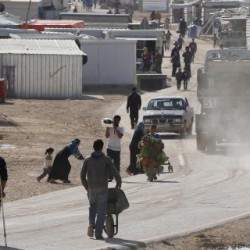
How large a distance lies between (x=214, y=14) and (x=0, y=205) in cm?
6832

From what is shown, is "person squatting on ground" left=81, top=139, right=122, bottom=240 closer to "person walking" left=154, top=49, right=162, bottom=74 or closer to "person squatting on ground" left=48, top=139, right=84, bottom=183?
"person squatting on ground" left=48, top=139, right=84, bottom=183

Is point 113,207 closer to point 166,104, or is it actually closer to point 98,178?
point 98,178

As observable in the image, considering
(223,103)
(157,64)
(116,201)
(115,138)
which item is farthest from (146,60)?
(116,201)

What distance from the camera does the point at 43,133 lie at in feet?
128

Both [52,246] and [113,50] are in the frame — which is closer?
[52,246]

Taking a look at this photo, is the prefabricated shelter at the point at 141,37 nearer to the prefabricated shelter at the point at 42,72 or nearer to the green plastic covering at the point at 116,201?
the prefabricated shelter at the point at 42,72

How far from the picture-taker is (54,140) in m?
37.3

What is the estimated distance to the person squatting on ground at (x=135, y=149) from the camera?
2902 centimetres

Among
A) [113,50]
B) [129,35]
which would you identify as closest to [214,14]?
[129,35]

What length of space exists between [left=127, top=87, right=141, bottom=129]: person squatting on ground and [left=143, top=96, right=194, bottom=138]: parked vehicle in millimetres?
805

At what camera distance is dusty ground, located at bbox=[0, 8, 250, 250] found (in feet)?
61.2

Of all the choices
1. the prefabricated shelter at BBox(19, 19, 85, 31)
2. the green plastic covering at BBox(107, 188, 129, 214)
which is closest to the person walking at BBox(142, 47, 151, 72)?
the prefabricated shelter at BBox(19, 19, 85, 31)

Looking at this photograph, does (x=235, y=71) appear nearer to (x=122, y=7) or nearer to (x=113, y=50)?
(x=113, y=50)

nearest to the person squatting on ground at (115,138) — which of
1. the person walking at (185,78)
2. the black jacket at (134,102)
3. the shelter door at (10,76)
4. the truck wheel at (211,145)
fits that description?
the truck wheel at (211,145)
